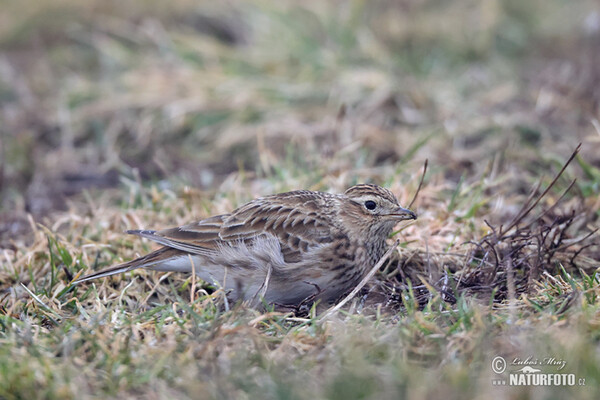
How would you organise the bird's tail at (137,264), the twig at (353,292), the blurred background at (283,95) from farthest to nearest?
the blurred background at (283,95), the bird's tail at (137,264), the twig at (353,292)

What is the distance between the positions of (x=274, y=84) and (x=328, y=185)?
360 centimetres

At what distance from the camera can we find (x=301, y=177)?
22.0 feet

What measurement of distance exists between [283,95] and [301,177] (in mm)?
3081

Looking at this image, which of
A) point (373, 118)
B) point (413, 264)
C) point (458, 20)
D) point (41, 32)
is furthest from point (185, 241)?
point (41, 32)

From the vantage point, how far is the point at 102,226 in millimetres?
6066

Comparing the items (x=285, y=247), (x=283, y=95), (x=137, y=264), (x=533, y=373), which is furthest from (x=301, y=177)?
(x=533, y=373)

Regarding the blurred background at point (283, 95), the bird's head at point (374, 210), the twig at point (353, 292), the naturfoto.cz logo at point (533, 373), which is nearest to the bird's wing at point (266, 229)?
the bird's head at point (374, 210)

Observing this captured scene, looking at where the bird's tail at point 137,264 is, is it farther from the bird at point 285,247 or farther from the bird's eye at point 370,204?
the bird's eye at point 370,204

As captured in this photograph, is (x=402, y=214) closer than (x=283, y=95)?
Yes

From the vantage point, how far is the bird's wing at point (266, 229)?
505 cm

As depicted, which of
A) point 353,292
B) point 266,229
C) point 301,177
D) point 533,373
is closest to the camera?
point 533,373

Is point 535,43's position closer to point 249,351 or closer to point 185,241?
point 185,241

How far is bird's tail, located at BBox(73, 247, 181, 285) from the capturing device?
4.91m

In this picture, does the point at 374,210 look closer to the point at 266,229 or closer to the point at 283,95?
the point at 266,229
